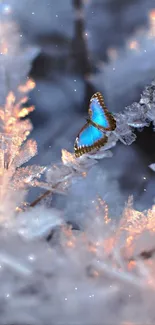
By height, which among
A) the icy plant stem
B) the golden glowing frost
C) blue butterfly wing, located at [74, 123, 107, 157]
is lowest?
the icy plant stem

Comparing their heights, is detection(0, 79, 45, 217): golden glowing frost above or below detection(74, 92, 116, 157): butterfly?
below

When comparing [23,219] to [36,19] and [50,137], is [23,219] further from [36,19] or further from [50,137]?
[36,19]

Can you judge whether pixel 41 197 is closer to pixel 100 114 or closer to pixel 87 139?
pixel 87 139

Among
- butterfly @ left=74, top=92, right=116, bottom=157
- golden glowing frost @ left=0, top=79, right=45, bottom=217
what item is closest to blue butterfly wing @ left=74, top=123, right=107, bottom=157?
butterfly @ left=74, top=92, right=116, bottom=157

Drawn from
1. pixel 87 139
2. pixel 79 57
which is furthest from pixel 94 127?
pixel 79 57

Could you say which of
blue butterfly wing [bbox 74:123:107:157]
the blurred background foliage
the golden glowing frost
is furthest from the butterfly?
the golden glowing frost

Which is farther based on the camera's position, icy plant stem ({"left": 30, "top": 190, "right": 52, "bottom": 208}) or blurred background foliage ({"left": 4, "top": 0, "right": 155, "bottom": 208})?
blurred background foliage ({"left": 4, "top": 0, "right": 155, "bottom": 208})

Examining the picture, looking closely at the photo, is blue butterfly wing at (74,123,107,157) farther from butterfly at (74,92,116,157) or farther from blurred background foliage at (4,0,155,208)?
blurred background foliage at (4,0,155,208)

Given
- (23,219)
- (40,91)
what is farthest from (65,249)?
(40,91)
